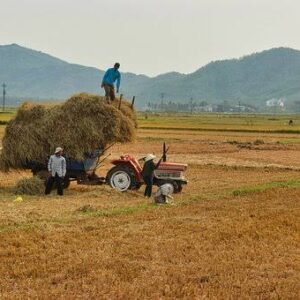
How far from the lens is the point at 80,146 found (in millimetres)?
20734

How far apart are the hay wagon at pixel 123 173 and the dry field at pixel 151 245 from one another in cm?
41

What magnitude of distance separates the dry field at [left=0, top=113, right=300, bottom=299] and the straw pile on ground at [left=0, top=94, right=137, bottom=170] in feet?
4.59

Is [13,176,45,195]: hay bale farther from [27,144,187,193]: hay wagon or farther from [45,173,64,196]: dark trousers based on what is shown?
[27,144,187,193]: hay wagon

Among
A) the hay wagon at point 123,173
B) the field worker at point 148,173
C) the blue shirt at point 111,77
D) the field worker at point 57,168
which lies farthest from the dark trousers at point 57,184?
the blue shirt at point 111,77

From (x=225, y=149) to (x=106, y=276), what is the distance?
121 feet

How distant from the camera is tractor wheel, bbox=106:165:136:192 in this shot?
20922 mm

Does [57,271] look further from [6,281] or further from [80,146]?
[80,146]

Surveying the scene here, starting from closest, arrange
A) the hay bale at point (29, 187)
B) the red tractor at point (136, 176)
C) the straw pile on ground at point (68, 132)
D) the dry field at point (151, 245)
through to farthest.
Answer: the dry field at point (151, 245) → the hay bale at point (29, 187) → the straw pile on ground at point (68, 132) → the red tractor at point (136, 176)

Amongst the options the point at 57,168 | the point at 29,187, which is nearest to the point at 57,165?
the point at 57,168

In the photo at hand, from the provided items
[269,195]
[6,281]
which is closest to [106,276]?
[6,281]

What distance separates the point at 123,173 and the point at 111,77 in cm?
343

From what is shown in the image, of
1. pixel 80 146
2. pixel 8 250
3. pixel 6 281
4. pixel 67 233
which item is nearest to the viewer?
pixel 6 281

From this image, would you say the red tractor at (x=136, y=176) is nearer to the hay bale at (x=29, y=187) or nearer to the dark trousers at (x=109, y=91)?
the dark trousers at (x=109, y=91)

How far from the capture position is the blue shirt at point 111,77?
21.5 m
